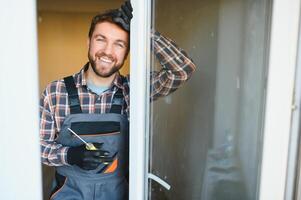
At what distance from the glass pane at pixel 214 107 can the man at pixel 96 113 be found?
8 centimetres

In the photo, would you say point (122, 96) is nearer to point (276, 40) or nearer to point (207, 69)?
point (207, 69)

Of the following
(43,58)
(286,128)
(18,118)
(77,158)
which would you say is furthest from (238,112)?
(43,58)

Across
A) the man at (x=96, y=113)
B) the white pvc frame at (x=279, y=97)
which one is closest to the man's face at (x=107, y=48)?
the man at (x=96, y=113)

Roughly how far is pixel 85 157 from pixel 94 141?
0.22 ft

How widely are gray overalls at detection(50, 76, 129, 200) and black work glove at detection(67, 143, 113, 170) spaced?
3cm

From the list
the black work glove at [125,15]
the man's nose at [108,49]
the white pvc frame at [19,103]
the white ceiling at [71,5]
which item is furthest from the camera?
the white ceiling at [71,5]

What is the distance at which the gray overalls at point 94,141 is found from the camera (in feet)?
4.00

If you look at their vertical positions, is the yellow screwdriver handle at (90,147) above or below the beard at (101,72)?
below

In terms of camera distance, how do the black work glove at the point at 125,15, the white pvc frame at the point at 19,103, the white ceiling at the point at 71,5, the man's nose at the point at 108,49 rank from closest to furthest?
the white pvc frame at the point at 19,103, the black work glove at the point at 125,15, the man's nose at the point at 108,49, the white ceiling at the point at 71,5

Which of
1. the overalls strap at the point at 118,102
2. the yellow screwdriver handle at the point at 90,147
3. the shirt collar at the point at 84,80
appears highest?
the shirt collar at the point at 84,80

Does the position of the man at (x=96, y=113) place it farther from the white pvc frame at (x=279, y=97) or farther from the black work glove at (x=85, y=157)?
the white pvc frame at (x=279, y=97)

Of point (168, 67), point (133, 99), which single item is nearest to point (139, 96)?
point (133, 99)

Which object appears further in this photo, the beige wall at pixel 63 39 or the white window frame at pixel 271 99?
the beige wall at pixel 63 39

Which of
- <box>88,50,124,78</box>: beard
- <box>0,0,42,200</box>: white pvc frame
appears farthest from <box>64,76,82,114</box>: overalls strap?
<box>0,0,42,200</box>: white pvc frame
